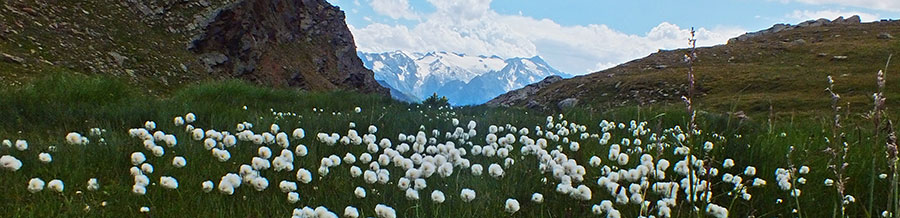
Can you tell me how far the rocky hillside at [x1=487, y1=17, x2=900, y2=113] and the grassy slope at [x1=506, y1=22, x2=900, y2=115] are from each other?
0.03 metres

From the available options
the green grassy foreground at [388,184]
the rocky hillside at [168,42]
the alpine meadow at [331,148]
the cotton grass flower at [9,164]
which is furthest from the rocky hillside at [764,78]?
the cotton grass flower at [9,164]

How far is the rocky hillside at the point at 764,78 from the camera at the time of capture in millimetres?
19672

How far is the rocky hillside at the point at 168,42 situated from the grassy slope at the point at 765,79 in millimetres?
11754

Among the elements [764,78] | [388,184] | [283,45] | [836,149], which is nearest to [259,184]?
[388,184]

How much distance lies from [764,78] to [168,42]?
79.0ft

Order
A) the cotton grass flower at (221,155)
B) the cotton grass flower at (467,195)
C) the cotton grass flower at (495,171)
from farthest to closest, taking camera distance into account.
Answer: the cotton grass flower at (221,155), the cotton grass flower at (495,171), the cotton grass flower at (467,195)

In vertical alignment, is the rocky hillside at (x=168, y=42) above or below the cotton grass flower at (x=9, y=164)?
above

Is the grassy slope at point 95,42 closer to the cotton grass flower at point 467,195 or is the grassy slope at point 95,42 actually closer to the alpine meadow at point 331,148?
the alpine meadow at point 331,148

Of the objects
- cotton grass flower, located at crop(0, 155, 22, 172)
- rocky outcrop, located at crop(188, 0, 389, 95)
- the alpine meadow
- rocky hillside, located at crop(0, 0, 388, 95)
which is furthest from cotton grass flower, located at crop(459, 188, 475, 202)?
rocky outcrop, located at crop(188, 0, 389, 95)

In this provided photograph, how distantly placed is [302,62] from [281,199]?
22293 millimetres

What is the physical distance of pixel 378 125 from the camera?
22.0 feet

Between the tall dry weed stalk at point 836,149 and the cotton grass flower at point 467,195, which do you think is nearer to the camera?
the tall dry weed stalk at point 836,149

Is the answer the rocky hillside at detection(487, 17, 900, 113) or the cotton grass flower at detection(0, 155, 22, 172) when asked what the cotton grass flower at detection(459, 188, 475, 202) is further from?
the rocky hillside at detection(487, 17, 900, 113)

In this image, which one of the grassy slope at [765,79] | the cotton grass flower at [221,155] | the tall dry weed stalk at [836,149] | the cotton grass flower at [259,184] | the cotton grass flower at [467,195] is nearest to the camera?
the tall dry weed stalk at [836,149]
